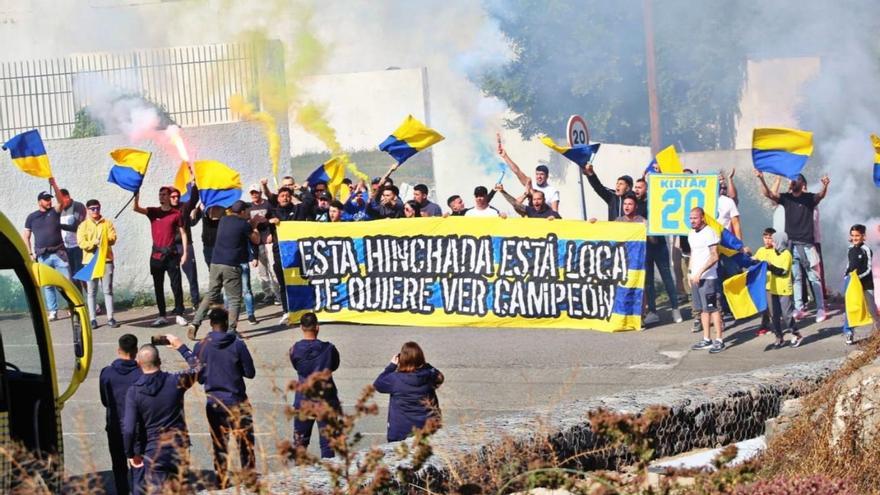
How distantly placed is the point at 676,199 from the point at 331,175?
15.6 ft

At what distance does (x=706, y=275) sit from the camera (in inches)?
491

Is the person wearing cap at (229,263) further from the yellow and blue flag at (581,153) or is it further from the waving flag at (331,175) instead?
the yellow and blue flag at (581,153)

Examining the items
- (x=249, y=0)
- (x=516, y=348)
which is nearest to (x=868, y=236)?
(x=516, y=348)

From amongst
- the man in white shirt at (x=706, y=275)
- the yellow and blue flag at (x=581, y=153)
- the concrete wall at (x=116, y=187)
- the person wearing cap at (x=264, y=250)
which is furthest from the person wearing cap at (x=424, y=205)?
the man in white shirt at (x=706, y=275)

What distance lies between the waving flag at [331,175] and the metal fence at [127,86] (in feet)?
12.0

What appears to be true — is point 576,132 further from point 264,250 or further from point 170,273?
point 170,273

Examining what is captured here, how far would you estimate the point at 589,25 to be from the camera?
27.6 meters

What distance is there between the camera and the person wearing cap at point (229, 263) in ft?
44.7

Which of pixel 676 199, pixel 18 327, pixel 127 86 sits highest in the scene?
pixel 127 86

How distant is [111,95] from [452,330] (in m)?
10.4

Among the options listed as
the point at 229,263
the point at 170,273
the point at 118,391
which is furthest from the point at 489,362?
the point at 118,391

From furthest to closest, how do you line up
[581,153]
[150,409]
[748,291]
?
[581,153], [748,291], [150,409]

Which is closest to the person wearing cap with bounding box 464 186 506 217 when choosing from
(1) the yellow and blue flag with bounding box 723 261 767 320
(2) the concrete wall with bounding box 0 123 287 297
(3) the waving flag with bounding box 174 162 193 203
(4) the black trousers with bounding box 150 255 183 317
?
(1) the yellow and blue flag with bounding box 723 261 767 320

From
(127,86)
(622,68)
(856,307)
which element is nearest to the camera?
(856,307)
